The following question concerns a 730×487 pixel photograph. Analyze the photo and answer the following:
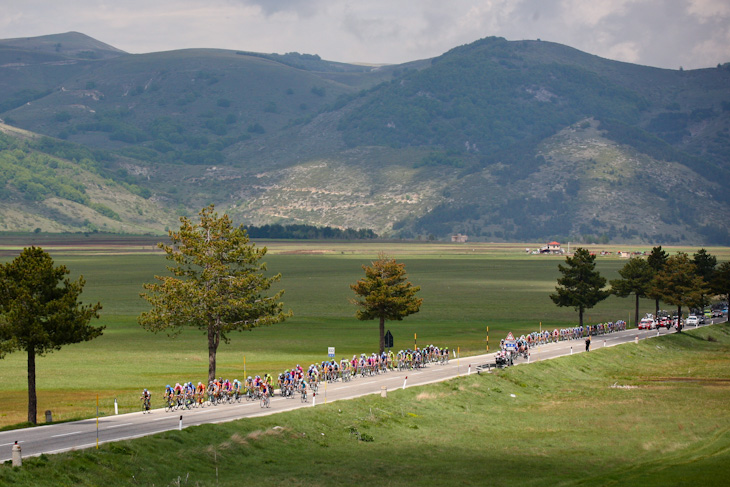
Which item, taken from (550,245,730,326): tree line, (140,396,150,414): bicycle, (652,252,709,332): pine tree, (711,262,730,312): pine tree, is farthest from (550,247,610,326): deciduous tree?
(140,396,150,414): bicycle

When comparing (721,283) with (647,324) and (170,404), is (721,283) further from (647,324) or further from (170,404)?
(170,404)

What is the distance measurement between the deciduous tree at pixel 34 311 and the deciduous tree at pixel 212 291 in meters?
11.2

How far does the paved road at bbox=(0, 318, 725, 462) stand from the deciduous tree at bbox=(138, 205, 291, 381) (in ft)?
21.5

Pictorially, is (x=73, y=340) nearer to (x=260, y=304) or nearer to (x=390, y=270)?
(x=260, y=304)

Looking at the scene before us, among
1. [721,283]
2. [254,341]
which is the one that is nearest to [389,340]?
[254,341]

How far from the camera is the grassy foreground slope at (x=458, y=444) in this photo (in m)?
40.1

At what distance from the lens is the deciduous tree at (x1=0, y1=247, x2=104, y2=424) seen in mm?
47594

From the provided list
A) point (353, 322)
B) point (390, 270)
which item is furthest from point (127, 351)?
point (353, 322)

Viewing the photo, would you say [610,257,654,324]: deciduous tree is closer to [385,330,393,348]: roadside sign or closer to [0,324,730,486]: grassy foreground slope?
[0,324,730,486]: grassy foreground slope

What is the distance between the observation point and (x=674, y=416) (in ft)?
191

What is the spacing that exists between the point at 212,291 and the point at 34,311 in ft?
45.9

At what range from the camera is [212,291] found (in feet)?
199

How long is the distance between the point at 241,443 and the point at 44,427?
9788mm

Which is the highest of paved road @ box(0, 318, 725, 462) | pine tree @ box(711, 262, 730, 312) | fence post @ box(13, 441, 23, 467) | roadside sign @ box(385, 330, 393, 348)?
pine tree @ box(711, 262, 730, 312)
